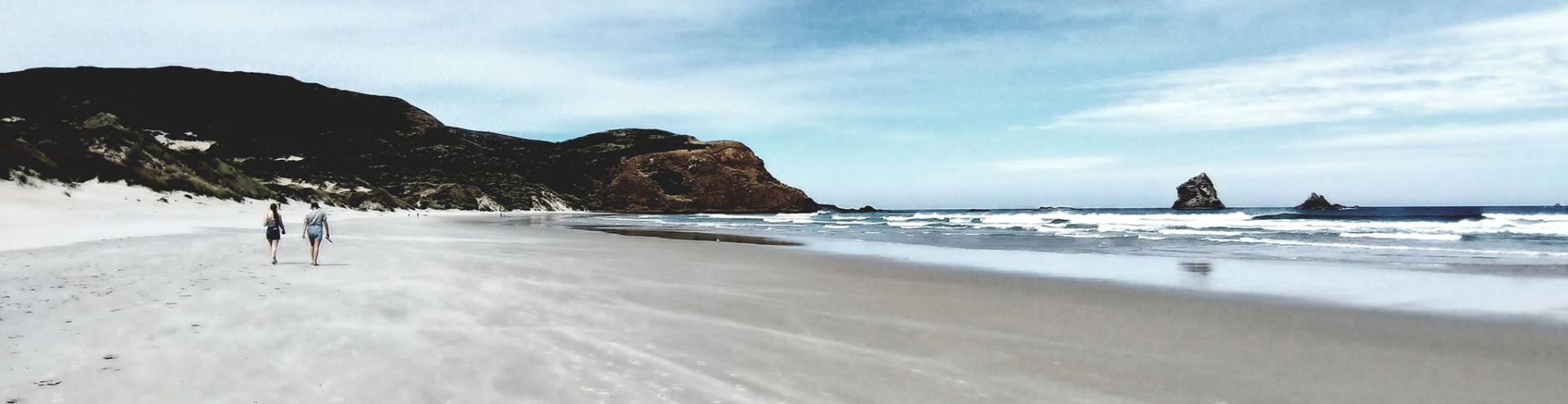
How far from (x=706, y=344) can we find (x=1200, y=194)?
125978 mm

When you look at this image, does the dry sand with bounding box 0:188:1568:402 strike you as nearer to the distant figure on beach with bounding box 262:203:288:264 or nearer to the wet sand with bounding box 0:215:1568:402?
the wet sand with bounding box 0:215:1568:402

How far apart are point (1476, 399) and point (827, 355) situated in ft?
12.5

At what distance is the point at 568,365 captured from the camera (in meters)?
4.69

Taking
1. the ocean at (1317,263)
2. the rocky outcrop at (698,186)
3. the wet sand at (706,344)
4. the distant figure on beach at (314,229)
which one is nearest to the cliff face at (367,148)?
the rocky outcrop at (698,186)

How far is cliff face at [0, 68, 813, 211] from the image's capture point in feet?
330

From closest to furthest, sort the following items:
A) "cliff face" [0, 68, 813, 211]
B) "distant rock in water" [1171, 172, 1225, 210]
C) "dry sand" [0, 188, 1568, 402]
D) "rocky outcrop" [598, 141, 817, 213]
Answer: "dry sand" [0, 188, 1568, 402]
"cliff face" [0, 68, 813, 211]
"distant rock in water" [1171, 172, 1225, 210]
"rocky outcrop" [598, 141, 817, 213]

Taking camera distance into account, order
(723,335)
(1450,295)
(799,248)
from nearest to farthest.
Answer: (723,335) < (1450,295) < (799,248)

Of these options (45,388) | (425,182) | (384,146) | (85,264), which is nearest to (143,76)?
(384,146)

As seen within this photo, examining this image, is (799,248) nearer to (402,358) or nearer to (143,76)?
(402,358)

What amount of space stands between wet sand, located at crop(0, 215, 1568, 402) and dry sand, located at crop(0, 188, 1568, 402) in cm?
3

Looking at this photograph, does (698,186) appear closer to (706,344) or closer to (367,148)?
(367,148)

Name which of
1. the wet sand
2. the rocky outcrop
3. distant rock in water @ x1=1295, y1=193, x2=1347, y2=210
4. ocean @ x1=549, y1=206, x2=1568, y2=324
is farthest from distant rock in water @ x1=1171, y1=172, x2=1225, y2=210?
the wet sand

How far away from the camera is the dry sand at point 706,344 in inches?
165

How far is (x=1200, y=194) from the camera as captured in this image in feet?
372
